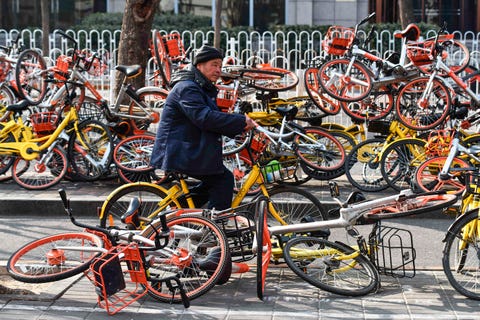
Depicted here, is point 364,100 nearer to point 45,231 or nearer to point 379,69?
point 379,69

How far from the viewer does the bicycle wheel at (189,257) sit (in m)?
6.64

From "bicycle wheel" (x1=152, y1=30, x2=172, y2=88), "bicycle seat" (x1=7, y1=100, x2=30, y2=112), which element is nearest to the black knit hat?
"bicycle seat" (x1=7, y1=100, x2=30, y2=112)

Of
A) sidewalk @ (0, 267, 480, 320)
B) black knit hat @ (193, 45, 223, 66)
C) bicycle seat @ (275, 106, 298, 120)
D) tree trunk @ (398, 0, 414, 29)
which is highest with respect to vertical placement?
tree trunk @ (398, 0, 414, 29)

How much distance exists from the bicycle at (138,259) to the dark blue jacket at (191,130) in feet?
1.81

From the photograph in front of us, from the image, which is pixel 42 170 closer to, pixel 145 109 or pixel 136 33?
pixel 145 109

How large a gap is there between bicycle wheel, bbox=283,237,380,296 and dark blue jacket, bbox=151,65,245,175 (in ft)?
3.07

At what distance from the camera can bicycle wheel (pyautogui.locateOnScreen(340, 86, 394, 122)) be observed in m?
11.1

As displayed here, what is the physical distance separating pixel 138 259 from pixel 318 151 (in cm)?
426

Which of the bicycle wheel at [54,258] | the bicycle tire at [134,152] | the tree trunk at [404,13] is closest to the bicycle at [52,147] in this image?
the bicycle tire at [134,152]

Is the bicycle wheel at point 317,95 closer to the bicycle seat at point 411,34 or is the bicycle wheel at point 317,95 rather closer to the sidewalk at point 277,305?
the bicycle seat at point 411,34

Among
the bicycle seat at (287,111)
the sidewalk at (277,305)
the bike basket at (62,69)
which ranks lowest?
the sidewalk at (277,305)

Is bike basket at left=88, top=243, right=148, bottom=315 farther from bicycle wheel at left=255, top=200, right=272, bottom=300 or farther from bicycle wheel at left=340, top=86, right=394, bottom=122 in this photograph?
bicycle wheel at left=340, top=86, right=394, bottom=122

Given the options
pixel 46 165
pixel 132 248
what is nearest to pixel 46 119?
pixel 46 165

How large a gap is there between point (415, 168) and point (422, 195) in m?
3.40
